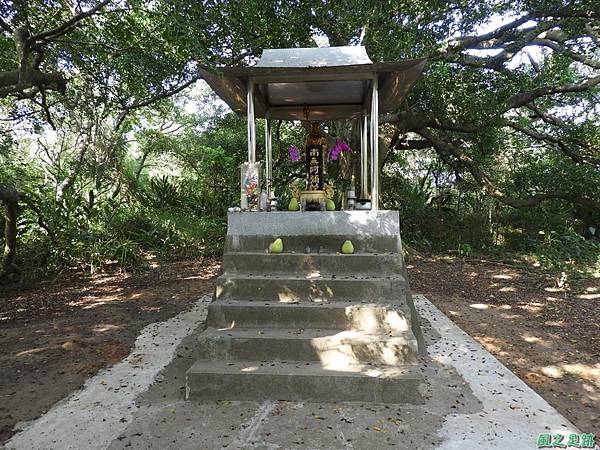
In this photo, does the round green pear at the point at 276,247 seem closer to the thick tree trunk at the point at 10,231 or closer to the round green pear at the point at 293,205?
the round green pear at the point at 293,205

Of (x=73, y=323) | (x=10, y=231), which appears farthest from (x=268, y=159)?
(x=10, y=231)

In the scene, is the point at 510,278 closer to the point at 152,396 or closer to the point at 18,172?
the point at 152,396

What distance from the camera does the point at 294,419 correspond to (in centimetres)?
254

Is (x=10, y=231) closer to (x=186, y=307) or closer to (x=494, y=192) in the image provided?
(x=186, y=307)

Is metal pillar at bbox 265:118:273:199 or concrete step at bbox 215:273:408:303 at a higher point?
metal pillar at bbox 265:118:273:199

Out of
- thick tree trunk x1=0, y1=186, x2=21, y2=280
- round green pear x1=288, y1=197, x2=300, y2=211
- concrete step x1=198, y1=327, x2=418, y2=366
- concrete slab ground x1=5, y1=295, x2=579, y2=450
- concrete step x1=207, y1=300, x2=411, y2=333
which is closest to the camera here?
concrete slab ground x1=5, y1=295, x2=579, y2=450

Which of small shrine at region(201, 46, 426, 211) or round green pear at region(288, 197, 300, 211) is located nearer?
small shrine at region(201, 46, 426, 211)

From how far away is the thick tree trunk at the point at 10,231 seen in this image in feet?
20.3

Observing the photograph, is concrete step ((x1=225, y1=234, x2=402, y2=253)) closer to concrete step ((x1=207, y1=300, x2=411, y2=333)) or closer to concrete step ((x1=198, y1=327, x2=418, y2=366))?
concrete step ((x1=207, y1=300, x2=411, y2=333))

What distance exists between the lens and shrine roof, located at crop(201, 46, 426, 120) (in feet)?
12.5

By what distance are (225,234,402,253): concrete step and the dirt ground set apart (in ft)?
5.06

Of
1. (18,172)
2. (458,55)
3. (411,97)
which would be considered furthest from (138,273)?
(458,55)

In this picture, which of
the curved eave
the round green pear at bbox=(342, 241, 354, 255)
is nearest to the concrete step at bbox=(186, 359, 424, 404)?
the round green pear at bbox=(342, 241, 354, 255)

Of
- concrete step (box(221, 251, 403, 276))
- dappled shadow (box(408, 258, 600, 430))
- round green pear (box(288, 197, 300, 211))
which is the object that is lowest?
dappled shadow (box(408, 258, 600, 430))
